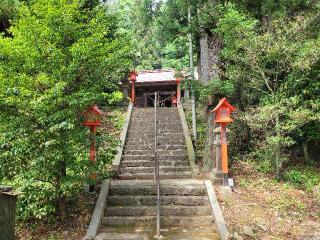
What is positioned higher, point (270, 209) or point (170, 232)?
point (270, 209)

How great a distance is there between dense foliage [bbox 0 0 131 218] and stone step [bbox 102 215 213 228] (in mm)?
1092

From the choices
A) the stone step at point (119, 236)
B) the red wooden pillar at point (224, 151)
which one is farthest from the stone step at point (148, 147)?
the stone step at point (119, 236)

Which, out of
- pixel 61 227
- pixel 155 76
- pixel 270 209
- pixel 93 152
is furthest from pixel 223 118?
pixel 155 76

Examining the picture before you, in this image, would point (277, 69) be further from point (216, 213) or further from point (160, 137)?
point (160, 137)

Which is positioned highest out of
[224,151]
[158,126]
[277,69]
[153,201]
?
[277,69]

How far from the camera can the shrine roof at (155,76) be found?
69.3ft

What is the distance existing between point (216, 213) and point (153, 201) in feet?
5.12

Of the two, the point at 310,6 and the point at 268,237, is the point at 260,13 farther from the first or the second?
the point at 268,237

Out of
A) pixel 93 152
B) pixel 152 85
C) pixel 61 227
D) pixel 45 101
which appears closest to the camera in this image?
pixel 45 101

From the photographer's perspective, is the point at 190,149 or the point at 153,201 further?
the point at 190,149

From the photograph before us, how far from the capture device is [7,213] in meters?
2.05

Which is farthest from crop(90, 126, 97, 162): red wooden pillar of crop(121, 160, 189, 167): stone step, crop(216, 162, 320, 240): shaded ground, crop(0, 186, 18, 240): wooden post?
crop(0, 186, 18, 240): wooden post

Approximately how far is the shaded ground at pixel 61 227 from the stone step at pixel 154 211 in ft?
1.85

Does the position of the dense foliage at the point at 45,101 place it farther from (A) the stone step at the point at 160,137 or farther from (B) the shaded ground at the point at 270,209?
(A) the stone step at the point at 160,137
